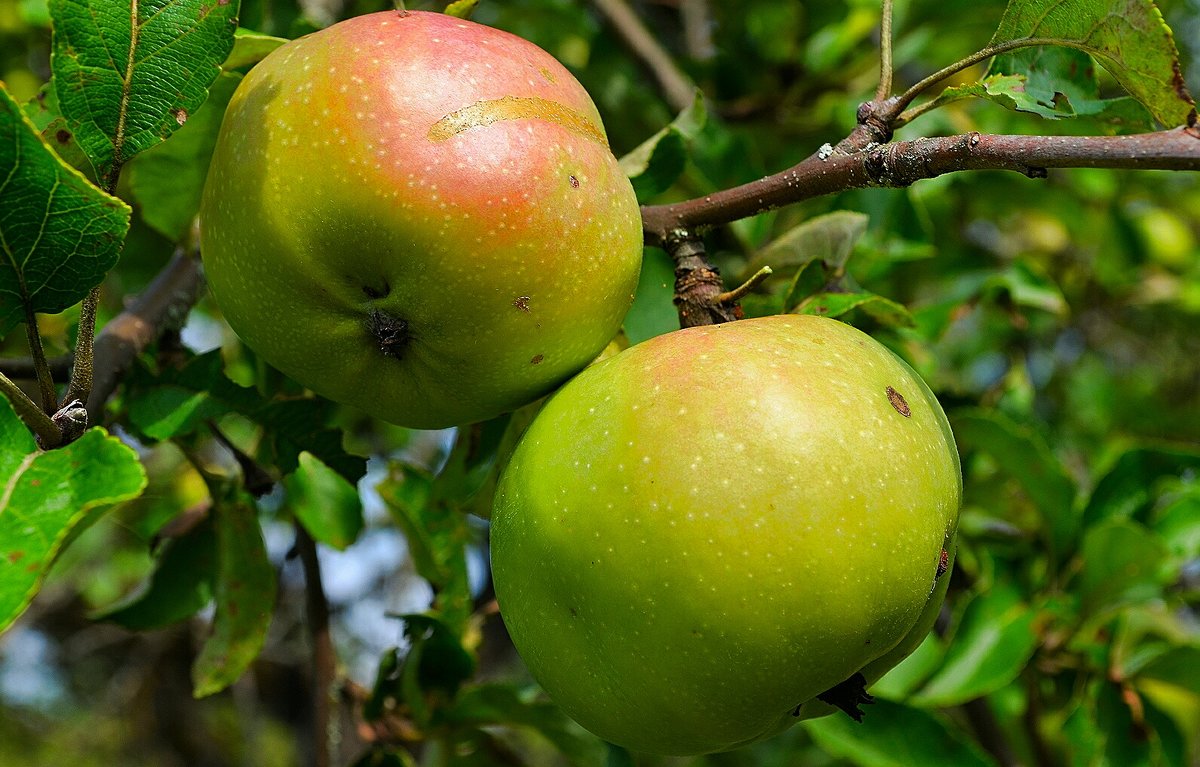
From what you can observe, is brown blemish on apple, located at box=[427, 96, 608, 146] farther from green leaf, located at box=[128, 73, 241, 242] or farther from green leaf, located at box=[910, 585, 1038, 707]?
green leaf, located at box=[910, 585, 1038, 707]

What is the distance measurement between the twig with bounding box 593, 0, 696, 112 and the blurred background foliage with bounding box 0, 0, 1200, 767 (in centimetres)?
7

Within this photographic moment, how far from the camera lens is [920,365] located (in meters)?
1.91

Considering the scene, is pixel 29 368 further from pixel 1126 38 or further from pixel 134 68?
pixel 1126 38

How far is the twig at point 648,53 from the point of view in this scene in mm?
2197

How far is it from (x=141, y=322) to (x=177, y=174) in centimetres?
21

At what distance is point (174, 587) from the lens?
157cm

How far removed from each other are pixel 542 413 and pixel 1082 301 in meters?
2.66

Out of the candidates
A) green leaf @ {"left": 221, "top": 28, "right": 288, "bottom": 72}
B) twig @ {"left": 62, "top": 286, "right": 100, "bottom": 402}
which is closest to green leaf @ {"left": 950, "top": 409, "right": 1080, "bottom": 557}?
green leaf @ {"left": 221, "top": 28, "right": 288, "bottom": 72}

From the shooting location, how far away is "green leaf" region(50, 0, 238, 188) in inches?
34.5

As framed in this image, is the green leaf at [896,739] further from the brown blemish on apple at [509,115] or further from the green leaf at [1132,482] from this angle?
the brown blemish on apple at [509,115]

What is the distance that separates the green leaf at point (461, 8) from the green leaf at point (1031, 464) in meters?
0.99

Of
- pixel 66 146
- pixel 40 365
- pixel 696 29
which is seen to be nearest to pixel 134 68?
pixel 66 146

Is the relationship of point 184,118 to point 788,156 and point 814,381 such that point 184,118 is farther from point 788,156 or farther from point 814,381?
point 788,156

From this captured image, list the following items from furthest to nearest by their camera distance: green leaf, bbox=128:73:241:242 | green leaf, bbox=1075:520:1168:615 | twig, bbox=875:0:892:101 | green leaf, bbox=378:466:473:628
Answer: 1. green leaf, bbox=1075:520:1168:615
2. green leaf, bbox=378:466:473:628
3. green leaf, bbox=128:73:241:242
4. twig, bbox=875:0:892:101
